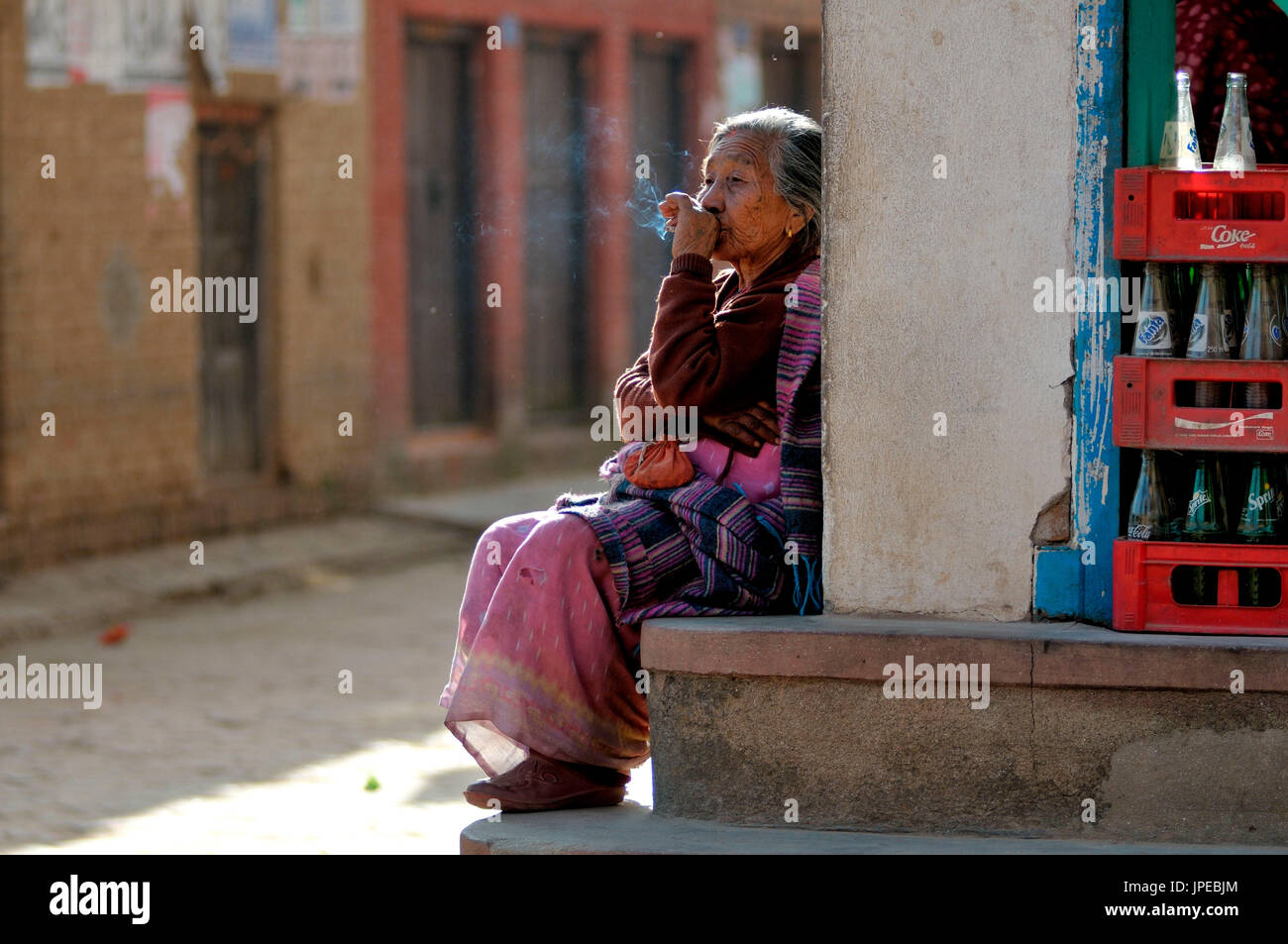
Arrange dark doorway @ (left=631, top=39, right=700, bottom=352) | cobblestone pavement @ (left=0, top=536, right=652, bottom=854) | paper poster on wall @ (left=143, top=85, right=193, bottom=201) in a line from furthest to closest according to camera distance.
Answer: dark doorway @ (left=631, top=39, right=700, bottom=352) → paper poster on wall @ (left=143, top=85, right=193, bottom=201) → cobblestone pavement @ (left=0, top=536, right=652, bottom=854)

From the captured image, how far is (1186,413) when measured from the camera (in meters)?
3.85

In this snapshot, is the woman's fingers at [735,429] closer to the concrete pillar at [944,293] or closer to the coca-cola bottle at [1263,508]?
the concrete pillar at [944,293]

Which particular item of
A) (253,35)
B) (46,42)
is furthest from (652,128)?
(46,42)

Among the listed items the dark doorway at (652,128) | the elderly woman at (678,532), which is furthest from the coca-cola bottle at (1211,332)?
the dark doorway at (652,128)

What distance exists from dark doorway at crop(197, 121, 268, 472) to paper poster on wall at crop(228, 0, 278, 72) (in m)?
0.36

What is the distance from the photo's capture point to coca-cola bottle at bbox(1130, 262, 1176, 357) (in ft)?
12.9

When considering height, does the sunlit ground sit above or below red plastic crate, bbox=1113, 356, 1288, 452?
below

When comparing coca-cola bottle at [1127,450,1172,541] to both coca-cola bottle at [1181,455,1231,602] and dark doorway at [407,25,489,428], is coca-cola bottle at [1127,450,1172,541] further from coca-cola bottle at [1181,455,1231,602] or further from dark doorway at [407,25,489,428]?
dark doorway at [407,25,489,428]

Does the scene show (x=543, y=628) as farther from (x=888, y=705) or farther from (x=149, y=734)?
(x=149, y=734)

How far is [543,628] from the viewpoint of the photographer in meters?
4.11

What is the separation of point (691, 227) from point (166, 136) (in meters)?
6.43

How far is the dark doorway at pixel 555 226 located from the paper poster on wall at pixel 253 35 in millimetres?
2190

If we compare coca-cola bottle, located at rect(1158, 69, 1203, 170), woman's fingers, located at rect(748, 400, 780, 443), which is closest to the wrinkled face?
woman's fingers, located at rect(748, 400, 780, 443)

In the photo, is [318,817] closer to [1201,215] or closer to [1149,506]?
[1149,506]
